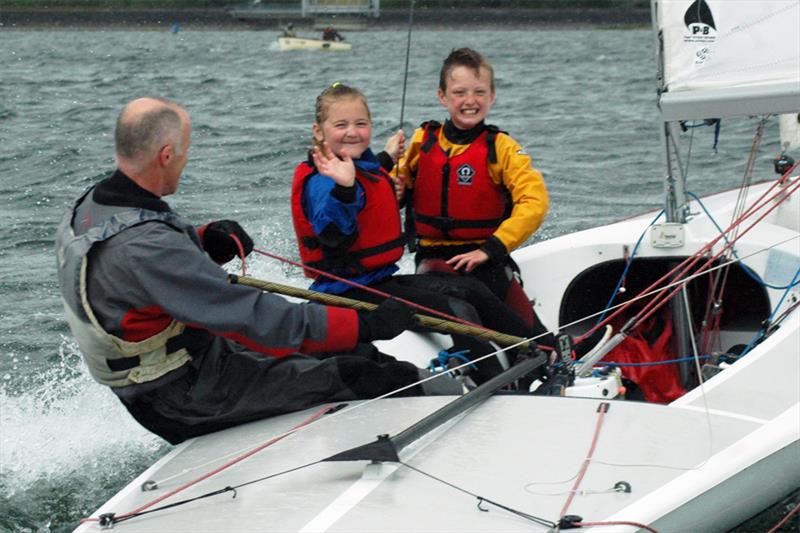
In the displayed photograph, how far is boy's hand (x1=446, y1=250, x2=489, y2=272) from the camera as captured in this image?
3.10m

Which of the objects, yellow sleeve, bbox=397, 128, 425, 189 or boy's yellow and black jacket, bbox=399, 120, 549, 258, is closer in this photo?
boy's yellow and black jacket, bbox=399, 120, 549, 258

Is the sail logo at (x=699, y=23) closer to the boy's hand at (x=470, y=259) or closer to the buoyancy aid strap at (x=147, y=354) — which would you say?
the boy's hand at (x=470, y=259)

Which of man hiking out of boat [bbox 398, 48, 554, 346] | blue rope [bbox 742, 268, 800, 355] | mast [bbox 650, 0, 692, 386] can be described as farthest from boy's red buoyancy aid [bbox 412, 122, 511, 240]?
blue rope [bbox 742, 268, 800, 355]

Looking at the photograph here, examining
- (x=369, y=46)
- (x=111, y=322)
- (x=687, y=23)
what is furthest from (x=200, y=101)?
(x=369, y=46)

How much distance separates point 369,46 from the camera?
104ft

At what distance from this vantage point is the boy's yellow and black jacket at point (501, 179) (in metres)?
3.11

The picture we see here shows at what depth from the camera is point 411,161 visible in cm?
333

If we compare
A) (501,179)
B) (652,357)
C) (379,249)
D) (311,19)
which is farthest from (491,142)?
(311,19)

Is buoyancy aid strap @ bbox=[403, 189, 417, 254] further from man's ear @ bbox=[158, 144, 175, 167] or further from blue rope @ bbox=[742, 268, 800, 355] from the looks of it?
man's ear @ bbox=[158, 144, 175, 167]

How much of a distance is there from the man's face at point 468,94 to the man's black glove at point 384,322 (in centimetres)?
83

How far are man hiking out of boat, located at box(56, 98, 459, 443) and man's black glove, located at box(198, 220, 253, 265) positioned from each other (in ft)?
0.79

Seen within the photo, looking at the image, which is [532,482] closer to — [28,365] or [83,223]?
[83,223]

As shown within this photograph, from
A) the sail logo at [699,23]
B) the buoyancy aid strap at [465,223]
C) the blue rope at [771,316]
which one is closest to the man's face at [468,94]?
the buoyancy aid strap at [465,223]

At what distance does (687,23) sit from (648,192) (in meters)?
4.34
